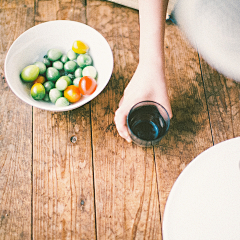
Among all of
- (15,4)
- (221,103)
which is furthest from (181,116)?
(15,4)

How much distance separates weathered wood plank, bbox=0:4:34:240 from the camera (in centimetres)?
60

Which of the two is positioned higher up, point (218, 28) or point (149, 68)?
point (218, 28)

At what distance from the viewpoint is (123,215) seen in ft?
1.97

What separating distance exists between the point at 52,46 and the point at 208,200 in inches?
23.1

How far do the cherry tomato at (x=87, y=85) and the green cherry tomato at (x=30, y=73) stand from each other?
0.42 feet

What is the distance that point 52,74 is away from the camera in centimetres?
60

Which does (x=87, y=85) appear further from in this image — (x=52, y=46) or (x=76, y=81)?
(x=52, y=46)

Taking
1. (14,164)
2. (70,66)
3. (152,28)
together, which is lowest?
(14,164)

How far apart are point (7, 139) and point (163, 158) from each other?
491mm

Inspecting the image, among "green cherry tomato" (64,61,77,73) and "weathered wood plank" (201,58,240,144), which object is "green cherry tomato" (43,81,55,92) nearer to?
"green cherry tomato" (64,61,77,73)

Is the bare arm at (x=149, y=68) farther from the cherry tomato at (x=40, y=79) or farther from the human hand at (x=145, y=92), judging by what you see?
the cherry tomato at (x=40, y=79)

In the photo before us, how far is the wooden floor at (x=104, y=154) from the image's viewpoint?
1.97ft

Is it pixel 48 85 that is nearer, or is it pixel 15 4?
pixel 48 85

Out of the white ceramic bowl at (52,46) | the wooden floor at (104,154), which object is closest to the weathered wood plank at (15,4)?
the wooden floor at (104,154)
